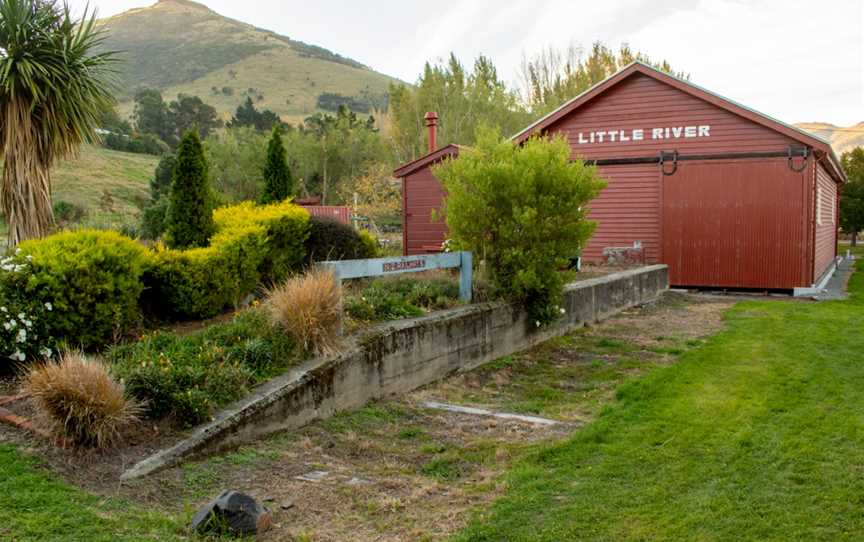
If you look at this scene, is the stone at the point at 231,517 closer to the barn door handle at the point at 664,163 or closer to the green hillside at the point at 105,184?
the barn door handle at the point at 664,163

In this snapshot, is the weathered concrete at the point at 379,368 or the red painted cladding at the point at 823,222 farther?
the red painted cladding at the point at 823,222

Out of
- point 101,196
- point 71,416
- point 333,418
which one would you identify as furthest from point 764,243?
point 101,196

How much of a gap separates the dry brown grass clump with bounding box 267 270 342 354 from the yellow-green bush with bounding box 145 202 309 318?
2019 mm

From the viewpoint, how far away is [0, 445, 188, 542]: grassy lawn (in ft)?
12.3

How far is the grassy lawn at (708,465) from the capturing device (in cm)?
400

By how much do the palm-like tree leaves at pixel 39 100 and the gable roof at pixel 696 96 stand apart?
306 inches

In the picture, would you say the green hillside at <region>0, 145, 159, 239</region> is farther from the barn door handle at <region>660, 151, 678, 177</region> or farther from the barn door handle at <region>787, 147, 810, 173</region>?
the barn door handle at <region>787, 147, 810, 173</region>

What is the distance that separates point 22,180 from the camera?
987 cm

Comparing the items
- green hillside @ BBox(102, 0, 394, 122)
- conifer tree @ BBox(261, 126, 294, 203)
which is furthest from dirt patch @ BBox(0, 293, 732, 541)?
green hillside @ BBox(102, 0, 394, 122)

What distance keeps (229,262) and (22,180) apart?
134 inches

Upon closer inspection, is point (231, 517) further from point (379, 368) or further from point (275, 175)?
point (275, 175)

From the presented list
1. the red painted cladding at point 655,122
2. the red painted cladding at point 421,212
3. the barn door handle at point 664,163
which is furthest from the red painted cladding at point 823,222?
the red painted cladding at point 421,212

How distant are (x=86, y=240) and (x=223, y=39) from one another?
15058 cm

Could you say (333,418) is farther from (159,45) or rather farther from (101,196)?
(159,45)
